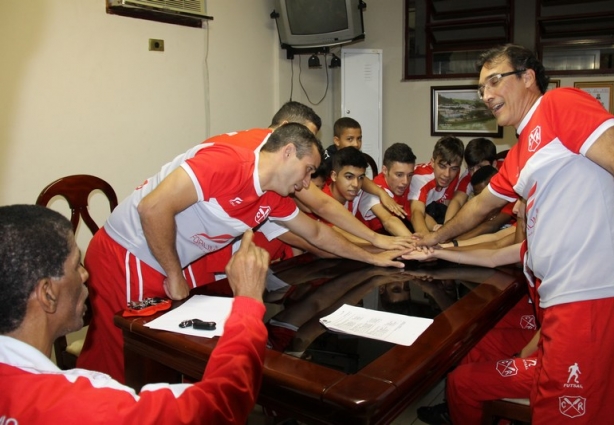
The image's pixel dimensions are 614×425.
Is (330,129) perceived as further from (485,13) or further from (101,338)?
(101,338)

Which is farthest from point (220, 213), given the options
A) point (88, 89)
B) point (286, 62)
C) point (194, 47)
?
point (286, 62)

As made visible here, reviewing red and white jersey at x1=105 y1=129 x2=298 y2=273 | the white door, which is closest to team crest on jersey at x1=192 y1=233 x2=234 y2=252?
red and white jersey at x1=105 y1=129 x2=298 y2=273

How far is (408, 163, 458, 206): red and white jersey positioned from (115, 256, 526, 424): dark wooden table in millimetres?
1500

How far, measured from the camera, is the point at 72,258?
898 mm

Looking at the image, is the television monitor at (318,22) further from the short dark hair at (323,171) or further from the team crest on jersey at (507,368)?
the team crest on jersey at (507,368)

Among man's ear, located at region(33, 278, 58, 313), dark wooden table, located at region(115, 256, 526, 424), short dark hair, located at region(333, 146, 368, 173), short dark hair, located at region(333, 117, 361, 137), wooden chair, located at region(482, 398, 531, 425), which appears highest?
short dark hair, located at region(333, 117, 361, 137)

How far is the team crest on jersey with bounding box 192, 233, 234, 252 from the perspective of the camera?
1910 mm

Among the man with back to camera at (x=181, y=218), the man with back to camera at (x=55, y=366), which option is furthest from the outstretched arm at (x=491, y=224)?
the man with back to camera at (x=55, y=366)

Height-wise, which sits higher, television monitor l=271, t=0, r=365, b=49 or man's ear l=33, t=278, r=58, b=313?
television monitor l=271, t=0, r=365, b=49

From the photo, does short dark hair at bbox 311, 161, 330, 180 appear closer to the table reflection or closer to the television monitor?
the table reflection

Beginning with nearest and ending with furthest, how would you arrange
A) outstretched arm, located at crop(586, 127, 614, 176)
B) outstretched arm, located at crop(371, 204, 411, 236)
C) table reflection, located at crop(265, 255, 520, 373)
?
table reflection, located at crop(265, 255, 520, 373) → outstretched arm, located at crop(586, 127, 614, 176) → outstretched arm, located at crop(371, 204, 411, 236)

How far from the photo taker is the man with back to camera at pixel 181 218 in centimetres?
172

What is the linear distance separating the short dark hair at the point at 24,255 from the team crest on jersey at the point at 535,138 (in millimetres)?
1349

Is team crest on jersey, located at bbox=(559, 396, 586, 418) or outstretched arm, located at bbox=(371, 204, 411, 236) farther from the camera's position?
outstretched arm, located at bbox=(371, 204, 411, 236)
